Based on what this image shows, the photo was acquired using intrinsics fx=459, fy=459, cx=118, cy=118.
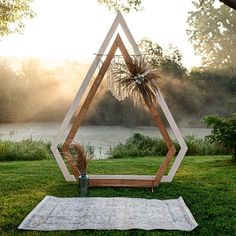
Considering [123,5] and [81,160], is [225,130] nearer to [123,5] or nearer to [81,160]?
[123,5]

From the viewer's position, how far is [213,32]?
25656 millimetres

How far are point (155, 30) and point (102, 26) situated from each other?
6263mm

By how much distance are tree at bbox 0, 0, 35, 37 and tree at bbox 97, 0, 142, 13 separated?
9.05 feet

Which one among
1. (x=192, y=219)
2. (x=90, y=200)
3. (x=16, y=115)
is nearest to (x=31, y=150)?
(x=16, y=115)

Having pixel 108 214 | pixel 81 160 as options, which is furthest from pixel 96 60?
pixel 108 214

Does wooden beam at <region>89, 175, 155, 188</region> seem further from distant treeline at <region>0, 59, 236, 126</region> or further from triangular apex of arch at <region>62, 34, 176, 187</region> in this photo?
distant treeline at <region>0, 59, 236, 126</region>

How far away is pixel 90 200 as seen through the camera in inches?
183

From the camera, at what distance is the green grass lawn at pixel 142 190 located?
3.73 meters

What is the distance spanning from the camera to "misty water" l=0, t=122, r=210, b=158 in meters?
10.5

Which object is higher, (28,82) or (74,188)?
(28,82)

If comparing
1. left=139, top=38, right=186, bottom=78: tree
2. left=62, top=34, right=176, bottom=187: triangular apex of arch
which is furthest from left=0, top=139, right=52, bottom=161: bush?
left=139, top=38, right=186, bottom=78: tree

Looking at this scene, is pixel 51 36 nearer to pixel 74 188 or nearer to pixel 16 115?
pixel 16 115

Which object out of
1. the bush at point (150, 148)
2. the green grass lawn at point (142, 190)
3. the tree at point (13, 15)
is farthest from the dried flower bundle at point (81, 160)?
the tree at point (13, 15)

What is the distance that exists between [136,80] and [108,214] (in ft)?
5.74
